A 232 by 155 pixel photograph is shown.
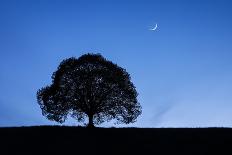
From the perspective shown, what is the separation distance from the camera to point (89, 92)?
61.0m

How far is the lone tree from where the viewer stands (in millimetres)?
61062

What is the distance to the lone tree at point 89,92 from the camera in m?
61.1
